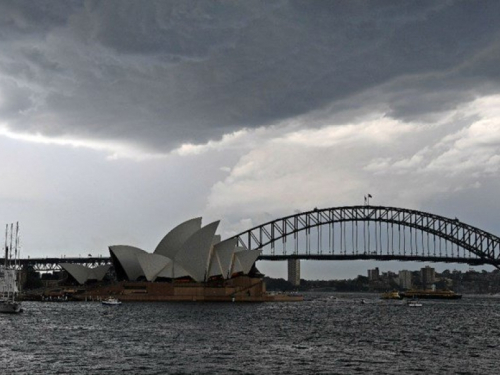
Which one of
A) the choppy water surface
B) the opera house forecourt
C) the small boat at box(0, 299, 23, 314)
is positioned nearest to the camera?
the choppy water surface

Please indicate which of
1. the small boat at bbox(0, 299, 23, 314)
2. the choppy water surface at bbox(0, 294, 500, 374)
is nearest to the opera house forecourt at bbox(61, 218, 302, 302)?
the small boat at bbox(0, 299, 23, 314)

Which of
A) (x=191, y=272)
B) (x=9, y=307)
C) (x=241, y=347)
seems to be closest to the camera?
(x=241, y=347)

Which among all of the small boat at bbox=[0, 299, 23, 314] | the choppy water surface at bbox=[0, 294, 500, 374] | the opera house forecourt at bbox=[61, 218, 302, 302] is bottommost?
→ the choppy water surface at bbox=[0, 294, 500, 374]

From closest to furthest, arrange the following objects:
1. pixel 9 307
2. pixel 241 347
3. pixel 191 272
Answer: pixel 241 347 < pixel 9 307 < pixel 191 272

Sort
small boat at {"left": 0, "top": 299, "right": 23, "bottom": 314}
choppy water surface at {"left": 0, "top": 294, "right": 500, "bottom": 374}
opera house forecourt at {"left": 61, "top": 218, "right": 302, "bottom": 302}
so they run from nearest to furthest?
choppy water surface at {"left": 0, "top": 294, "right": 500, "bottom": 374}, small boat at {"left": 0, "top": 299, "right": 23, "bottom": 314}, opera house forecourt at {"left": 61, "top": 218, "right": 302, "bottom": 302}

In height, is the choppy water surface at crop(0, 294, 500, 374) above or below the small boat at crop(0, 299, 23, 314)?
below

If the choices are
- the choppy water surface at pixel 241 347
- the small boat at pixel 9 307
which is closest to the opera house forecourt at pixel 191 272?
the small boat at pixel 9 307

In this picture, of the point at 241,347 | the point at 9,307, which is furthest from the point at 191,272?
the point at 241,347

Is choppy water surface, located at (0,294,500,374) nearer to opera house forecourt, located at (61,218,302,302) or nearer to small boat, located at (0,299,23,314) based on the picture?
small boat, located at (0,299,23,314)

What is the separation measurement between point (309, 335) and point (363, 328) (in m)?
10.9

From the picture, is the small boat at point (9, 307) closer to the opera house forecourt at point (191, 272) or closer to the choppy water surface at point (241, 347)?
the choppy water surface at point (241, 347)

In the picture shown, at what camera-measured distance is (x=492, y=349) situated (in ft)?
157

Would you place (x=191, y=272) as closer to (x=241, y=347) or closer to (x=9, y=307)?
(x=9, y=307)

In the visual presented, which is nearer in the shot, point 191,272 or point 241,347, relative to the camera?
point 241,347
